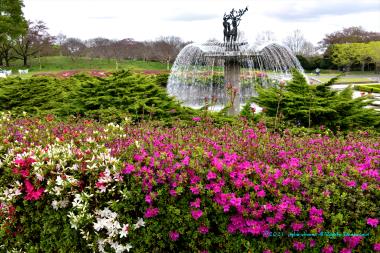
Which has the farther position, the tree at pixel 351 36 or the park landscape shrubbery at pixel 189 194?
the tree at pixel 351 36

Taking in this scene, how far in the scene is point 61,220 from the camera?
2.65 metres

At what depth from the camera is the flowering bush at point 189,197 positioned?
218 cm

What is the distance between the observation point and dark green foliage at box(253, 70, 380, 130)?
17.5 ft

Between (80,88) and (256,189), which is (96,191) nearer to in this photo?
(256,189)

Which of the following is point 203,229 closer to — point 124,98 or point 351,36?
point 124,98

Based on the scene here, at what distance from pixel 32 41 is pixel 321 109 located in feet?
150

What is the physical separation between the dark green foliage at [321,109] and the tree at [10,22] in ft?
130

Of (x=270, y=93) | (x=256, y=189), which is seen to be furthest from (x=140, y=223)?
(x=270, y=93)

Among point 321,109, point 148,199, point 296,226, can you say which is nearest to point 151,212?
point 148,199

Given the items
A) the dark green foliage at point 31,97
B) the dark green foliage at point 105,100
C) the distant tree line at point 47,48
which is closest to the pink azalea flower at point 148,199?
the dark green foliage at point 105,100

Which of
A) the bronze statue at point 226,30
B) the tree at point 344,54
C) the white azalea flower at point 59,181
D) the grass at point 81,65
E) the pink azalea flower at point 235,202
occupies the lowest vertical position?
the pink azalea flower at point 235,202

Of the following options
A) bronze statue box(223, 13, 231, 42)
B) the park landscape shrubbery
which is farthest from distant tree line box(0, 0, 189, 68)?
the park landscape shrubbery

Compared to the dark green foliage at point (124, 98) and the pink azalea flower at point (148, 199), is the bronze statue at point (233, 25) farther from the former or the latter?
the pink azalea flower at point (148, 199)

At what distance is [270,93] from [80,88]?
11.8 ft
